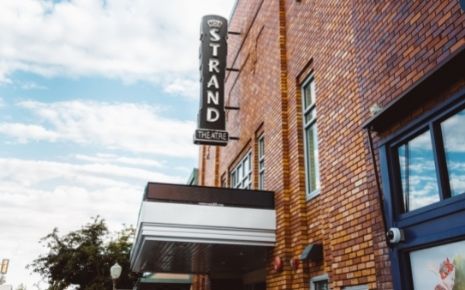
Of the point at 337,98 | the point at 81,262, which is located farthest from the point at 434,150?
the point at 81,262

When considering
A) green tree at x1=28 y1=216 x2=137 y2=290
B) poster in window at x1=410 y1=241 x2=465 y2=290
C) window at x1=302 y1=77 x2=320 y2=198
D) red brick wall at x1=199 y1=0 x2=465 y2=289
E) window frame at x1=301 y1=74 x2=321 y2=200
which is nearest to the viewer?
poster in window at x1=410 y1=241 x2=465 y2=290

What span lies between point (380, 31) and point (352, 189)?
194cm

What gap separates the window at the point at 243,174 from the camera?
39.3 feet

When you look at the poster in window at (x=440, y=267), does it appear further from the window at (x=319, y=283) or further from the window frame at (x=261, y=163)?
the window frame at (x=261, y=163)

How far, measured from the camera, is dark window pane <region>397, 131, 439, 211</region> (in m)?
4.39

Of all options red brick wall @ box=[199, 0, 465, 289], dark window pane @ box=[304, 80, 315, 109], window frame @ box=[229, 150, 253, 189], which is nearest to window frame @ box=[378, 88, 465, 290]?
red brick wall @ box=[199, 0, 465, 289]

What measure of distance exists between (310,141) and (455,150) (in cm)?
431

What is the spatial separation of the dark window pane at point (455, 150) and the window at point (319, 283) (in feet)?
11.0

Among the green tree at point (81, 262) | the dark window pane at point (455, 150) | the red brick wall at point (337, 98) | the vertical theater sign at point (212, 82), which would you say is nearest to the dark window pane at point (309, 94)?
the red brick wall at point (337, 98)

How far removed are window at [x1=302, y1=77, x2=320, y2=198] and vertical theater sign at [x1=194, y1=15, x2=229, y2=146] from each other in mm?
3713

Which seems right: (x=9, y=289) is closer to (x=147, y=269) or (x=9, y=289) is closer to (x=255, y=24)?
(x=147, y=269)

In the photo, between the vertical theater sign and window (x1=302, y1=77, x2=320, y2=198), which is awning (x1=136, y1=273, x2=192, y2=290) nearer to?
the vertical theater sign

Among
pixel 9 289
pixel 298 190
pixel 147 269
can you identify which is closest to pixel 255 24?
pixel 298 190

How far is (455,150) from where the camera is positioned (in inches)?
161
